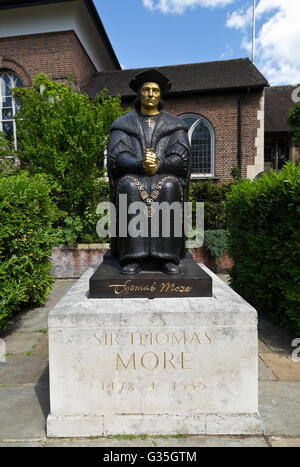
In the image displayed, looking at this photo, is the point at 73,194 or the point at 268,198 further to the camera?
the point at 73,194

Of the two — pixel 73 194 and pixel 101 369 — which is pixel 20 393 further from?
pixel 73 194

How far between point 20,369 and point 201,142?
466 inches

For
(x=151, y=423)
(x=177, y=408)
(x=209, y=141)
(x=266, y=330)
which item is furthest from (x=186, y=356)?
(x=209, y=141)

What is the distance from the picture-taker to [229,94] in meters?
12.1

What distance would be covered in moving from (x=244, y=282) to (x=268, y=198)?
170 cm

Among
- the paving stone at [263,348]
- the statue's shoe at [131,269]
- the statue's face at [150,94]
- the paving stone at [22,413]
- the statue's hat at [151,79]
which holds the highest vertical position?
the statue's hat at [151,79]

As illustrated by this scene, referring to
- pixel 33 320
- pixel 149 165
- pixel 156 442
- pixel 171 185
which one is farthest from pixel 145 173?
pixel 33 320

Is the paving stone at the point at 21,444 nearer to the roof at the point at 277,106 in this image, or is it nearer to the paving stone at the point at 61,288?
the paving stone at the point at 61,288

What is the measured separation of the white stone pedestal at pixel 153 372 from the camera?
2.18 meters

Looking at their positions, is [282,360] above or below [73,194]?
below

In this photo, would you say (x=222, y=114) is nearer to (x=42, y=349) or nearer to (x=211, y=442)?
(x=42, y=349)

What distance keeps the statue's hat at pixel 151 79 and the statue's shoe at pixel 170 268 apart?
1.84m

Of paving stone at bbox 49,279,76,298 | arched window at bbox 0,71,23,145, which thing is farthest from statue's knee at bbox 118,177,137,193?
arched window at bbox 0,71,23,145

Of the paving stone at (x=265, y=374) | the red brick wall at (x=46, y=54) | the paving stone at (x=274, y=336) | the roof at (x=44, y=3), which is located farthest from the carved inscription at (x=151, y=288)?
the roof at (x=44, y=3)
